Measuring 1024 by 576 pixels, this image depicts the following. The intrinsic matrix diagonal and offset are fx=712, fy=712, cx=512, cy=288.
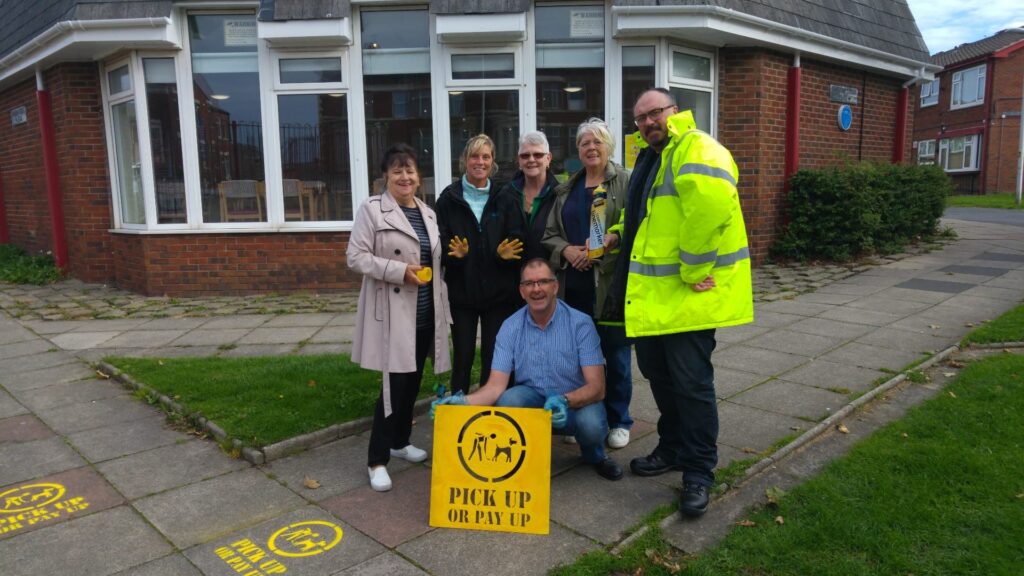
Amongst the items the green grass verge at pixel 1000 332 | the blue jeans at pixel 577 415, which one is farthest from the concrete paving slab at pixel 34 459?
the green grass verge at pixel 1000 332

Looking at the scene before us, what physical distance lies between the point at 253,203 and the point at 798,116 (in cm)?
762

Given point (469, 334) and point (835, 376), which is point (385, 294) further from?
point (835, 376)

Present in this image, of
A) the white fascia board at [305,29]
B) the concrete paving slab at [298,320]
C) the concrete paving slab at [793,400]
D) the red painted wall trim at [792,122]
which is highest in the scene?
Answer: the white fascia board at [305,29]

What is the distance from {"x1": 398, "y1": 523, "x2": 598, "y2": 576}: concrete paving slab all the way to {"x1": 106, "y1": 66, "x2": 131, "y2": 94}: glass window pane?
8516mm

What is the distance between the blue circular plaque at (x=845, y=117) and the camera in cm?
1115

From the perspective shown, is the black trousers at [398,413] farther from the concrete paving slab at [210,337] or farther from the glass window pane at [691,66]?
the glass window pane at [691,66]

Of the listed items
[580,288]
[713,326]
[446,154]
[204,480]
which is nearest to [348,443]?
[204,480]

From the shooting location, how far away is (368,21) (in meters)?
8.88

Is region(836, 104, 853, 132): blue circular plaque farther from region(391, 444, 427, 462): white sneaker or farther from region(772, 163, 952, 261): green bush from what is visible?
region(391, 444, 427, 462): white sneaker

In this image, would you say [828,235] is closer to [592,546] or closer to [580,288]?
[580,288]

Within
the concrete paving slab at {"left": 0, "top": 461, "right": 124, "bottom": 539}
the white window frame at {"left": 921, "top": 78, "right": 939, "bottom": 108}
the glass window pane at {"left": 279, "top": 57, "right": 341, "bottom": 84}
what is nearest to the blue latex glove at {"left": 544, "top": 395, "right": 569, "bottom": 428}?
the concrete paving slab at {"left": 0, "top": 461, "right": 124, "bottom": 539}

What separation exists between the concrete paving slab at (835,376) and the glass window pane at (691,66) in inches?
201

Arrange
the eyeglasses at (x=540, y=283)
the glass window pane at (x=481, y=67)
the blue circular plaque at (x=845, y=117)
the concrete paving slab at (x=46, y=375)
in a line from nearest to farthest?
the eyeglasses at (x=540, y=283) → the concrete paving slab at (x=46, y=375) → the glass window pane at (x=481, y=67) → the blue circular plaque at (x=845, y=117)

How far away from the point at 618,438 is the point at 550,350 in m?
0.79
